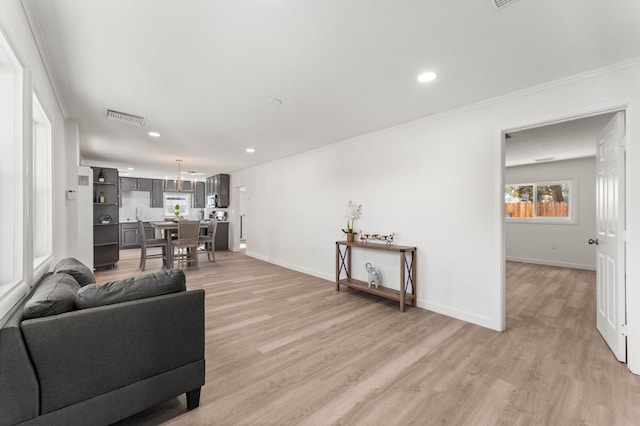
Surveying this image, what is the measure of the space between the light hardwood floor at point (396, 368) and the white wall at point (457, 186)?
0.45 m

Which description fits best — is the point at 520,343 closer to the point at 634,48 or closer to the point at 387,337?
the point at 387,337

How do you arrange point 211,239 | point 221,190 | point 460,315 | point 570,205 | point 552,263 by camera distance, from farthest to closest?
point 221,190 → point 211,239 → point 552,263 → point 570,205 → point 460,315

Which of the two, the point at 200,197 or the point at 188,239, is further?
the point at 200,197

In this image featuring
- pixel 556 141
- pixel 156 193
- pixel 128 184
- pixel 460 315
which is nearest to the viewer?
pixel 460 315

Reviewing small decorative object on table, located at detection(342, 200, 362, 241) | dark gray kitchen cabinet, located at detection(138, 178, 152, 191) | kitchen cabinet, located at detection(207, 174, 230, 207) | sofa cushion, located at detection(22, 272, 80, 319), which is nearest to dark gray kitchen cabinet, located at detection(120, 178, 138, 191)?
dark gray kitchen cabinet, located at detection(138, 178, 152, 191)

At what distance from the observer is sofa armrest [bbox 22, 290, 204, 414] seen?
4.32ft

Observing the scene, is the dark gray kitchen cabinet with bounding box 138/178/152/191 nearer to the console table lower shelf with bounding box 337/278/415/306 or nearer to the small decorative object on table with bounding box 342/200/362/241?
the small decorative object on table with bounding box 342/200/362/241

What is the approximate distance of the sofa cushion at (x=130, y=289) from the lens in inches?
61.5

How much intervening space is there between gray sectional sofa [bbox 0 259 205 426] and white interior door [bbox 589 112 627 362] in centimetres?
334

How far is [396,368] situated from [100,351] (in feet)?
6.58

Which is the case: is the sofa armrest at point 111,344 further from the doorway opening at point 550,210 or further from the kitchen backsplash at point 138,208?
the kitchen backsplash at point 138,208

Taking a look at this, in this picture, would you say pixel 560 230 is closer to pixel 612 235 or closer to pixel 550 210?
pixel 550 210

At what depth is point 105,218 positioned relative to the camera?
595 centimetres

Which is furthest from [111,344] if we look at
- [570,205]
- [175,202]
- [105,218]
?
[175,202]
